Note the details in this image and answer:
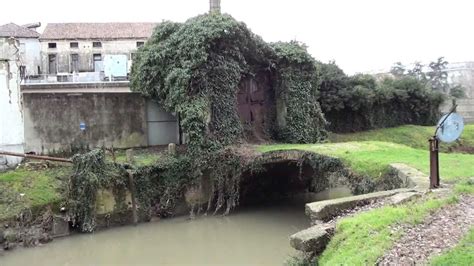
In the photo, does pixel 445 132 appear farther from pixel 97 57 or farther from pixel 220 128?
pixel 97 57

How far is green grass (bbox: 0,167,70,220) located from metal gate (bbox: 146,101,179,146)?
5.46 meters

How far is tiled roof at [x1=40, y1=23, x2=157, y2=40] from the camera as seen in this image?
130 feet

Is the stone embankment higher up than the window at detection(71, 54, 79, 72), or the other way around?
the window at detection(71, 54, 79, 72)

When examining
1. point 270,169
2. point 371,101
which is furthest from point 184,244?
point 371,101

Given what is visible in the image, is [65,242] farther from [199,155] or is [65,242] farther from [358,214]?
[358,214]

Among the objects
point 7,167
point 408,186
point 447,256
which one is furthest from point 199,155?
point 447,256

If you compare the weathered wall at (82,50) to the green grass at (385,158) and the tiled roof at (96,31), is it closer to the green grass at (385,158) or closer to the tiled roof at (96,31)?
the tiled roof at (96,31)

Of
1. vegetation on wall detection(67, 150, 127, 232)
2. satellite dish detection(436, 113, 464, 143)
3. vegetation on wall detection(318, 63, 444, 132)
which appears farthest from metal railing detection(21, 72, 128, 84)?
satellite dish detection(436, 113, 464, 143)

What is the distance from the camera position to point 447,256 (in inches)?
199

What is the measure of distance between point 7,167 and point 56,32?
2712 centimetres

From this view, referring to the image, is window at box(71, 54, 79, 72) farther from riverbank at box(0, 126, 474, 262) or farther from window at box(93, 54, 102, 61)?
riverbank at box(0, 126, 474, 262)

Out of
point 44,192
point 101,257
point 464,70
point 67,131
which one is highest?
point 464,70

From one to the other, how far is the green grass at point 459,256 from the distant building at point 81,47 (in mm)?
36393

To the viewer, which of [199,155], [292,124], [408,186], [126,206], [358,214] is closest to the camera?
[358,214]
